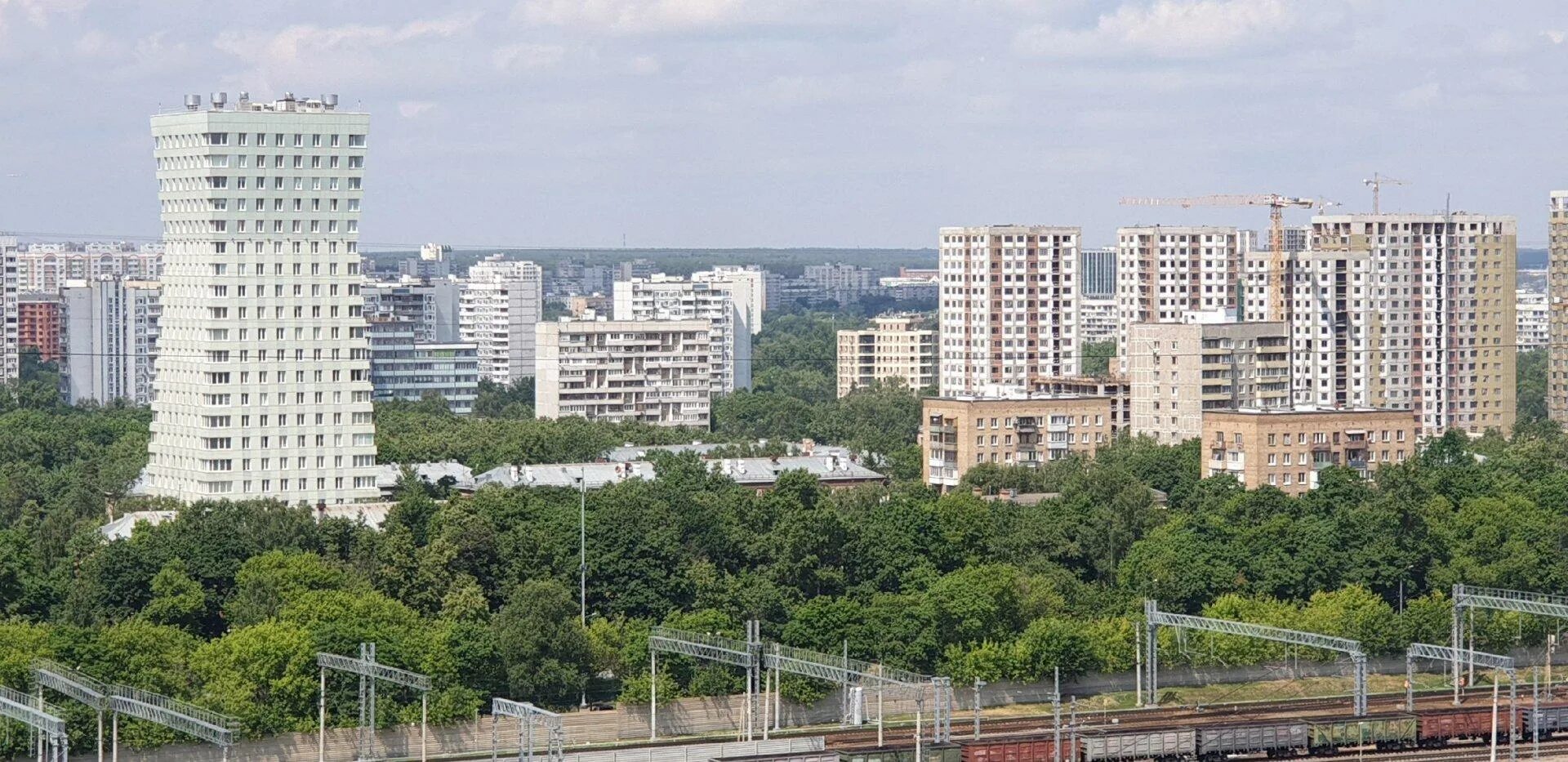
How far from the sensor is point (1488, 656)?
60.3 m

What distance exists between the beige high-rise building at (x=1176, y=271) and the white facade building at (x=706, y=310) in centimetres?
3961

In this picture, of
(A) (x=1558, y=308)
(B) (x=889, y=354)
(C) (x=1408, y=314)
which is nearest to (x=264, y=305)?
(C) (x=1408, y=314)

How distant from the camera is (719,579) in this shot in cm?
7012

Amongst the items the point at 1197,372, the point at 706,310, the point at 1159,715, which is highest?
the point at 706,310

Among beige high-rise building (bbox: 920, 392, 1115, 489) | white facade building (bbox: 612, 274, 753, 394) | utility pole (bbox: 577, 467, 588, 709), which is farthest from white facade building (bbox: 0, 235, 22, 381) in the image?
utility pole (bbox: 577, 467, 588, 709)

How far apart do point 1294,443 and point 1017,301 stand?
3713 cm

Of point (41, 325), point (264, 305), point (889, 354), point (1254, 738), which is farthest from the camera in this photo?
point (41, 325)

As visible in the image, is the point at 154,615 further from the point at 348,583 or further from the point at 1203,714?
the point at 1203,714

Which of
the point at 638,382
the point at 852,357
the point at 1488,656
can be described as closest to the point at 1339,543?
the point at 1488,656

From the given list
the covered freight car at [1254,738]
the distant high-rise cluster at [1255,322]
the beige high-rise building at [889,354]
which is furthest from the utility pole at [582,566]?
the beige high-rise building at [889,354]

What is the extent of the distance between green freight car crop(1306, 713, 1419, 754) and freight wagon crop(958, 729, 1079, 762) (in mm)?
5904

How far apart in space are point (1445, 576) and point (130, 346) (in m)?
105

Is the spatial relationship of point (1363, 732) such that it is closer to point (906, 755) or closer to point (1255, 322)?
point (906, 755)

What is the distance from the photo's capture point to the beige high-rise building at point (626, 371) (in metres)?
144
